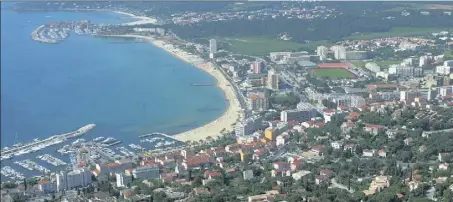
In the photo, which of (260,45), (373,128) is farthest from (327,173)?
(260,45)

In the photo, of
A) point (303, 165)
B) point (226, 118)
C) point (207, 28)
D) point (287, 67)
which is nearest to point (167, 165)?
point (303, 165)

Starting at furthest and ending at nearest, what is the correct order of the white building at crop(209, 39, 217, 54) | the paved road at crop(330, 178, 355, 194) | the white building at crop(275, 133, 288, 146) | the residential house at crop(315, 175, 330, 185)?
the white building at crop(209, 39, 217, 54) < the white building at crop(275, 133, 288, 146) < the residential house at crop(315, 175, 330, 185) < the paved road at crop(330, 178, 355, 194)

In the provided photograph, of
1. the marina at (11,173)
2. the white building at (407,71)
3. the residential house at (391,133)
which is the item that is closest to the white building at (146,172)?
the marina at (11,173)

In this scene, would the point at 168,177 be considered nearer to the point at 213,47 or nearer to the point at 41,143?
the point at 41,143

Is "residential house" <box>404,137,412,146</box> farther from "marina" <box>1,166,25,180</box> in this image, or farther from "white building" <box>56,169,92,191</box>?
"marina" <box>1,166,25,180</box>

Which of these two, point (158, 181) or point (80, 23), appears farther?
point (80, 23)

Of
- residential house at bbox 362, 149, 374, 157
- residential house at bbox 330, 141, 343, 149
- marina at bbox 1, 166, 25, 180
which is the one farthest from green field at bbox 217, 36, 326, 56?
marina at bbox 1, 166, 25, 180

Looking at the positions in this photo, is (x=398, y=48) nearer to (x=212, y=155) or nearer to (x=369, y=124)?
(x=369, y=124)
